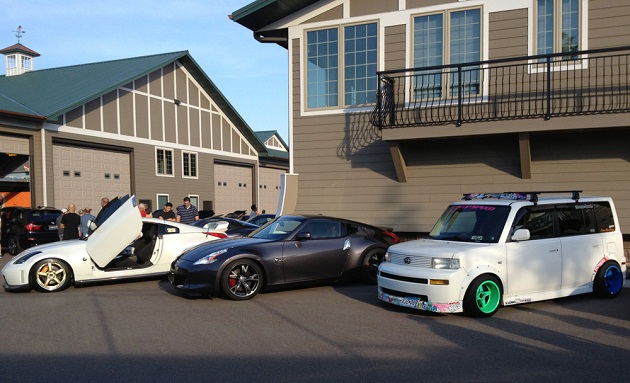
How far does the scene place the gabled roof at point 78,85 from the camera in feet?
75.0

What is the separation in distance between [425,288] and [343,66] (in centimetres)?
795

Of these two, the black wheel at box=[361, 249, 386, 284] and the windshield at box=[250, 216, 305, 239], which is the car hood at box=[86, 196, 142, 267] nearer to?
the windshield at box=[250, 216, 305, 239]

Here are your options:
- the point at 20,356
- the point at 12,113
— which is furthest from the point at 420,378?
the point at 12,113

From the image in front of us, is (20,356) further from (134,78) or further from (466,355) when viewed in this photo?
(134,78)

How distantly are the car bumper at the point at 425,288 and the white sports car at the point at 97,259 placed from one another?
15.7ft

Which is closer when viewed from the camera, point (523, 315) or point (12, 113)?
point (523, 315)

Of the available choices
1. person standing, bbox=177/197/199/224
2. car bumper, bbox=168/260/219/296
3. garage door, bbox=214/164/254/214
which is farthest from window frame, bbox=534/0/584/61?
garage door, bbox=214/164/254/214

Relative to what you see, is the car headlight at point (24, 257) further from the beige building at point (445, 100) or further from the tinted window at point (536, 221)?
the tinted window at point (536, 221)

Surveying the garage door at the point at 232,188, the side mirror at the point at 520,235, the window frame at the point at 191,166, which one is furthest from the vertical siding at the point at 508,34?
the garage door at the point at 232,188

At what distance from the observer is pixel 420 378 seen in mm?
5191

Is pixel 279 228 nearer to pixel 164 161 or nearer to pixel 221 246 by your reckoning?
pixel 221 246

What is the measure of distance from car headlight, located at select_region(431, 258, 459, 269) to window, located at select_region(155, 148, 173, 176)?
75.4 feet

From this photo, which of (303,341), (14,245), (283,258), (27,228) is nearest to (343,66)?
(283,258)

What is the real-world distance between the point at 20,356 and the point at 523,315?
620 cm
